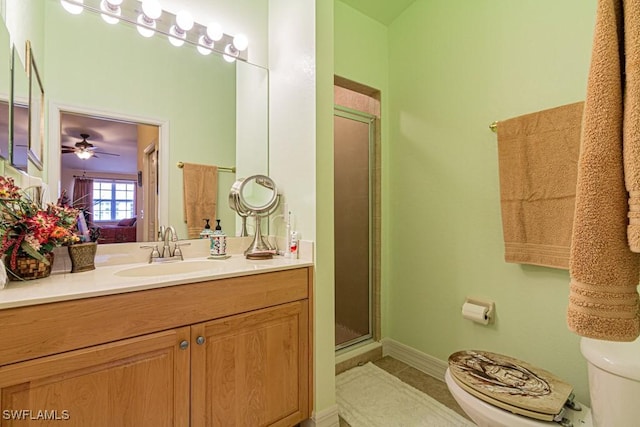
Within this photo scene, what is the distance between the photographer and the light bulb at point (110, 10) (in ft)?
4.66

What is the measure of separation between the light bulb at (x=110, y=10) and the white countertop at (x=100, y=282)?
1.20m

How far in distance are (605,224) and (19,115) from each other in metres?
1.76

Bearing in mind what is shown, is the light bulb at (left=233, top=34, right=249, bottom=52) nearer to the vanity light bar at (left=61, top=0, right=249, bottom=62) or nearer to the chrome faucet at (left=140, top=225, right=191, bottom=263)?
the vanity light bar at (left=61, top=0, right=249, bottom=62)

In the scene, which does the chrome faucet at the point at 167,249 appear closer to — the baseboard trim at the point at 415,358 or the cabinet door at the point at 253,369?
the cabinet door at the point at 253,369

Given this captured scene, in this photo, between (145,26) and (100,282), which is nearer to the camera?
(100,282)

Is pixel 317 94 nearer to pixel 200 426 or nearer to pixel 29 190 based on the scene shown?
pixel 29 190

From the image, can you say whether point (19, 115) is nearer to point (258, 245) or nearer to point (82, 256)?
point (82, 256)

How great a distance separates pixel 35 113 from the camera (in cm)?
121

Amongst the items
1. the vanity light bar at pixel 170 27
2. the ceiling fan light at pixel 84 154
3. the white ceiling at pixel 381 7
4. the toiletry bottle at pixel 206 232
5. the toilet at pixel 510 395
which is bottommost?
the toilet at pixel 510 395

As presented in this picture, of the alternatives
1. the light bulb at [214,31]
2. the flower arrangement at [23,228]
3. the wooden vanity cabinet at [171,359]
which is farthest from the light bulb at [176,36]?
the wooden vanity cabinet at [171,359]

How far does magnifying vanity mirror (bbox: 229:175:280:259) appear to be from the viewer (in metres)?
1.65

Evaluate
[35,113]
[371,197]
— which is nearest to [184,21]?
[35,113]

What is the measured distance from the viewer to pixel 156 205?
1.55m

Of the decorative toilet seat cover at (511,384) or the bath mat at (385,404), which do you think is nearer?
the decorative toilet seat cover at (511,384)
